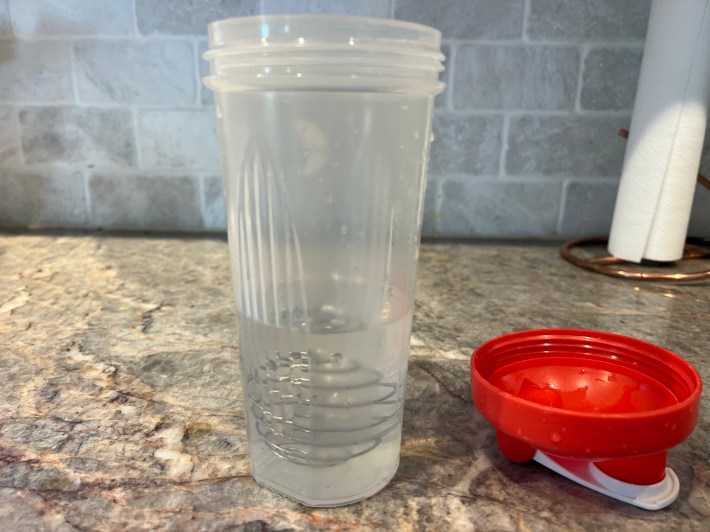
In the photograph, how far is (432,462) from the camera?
1.43 feet

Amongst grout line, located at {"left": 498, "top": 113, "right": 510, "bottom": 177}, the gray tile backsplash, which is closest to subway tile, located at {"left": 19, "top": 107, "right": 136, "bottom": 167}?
the gray tile backsplash

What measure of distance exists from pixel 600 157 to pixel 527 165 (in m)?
0.12

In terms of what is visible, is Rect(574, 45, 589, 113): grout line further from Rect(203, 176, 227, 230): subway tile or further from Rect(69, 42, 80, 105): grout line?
Rect(69, 42, 80, 105): grout line

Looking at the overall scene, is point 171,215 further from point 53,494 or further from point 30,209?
point 53,494

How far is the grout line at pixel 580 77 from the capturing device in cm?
96

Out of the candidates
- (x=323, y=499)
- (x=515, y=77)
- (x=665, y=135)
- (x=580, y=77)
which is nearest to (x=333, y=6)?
(x=515, y=77)

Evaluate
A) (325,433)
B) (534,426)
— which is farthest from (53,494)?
(534,426)

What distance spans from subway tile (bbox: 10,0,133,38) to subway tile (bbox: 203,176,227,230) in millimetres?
274

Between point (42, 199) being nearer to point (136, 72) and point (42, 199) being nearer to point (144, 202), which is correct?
point (144, 202)

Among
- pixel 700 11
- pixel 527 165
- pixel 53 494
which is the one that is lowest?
pixel 53 494

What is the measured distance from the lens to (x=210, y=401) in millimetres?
520

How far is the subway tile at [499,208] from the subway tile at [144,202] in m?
0.45

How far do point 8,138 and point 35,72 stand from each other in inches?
4.9

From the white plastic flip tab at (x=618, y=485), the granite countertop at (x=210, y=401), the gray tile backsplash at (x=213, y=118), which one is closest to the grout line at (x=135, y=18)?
the gray tile backsplash at (x=213, y=118)
